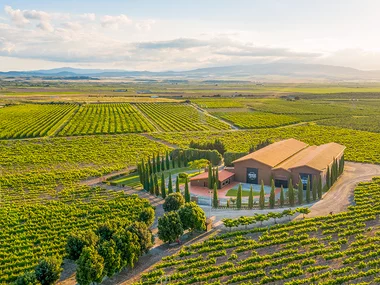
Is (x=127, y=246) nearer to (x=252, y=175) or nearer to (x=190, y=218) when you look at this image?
(x=190, y=218)

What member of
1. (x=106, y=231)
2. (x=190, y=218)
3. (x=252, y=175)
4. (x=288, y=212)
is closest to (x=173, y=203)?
(x=190, y=218)

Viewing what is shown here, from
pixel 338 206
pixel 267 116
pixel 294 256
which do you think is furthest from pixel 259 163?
pixel 267 116

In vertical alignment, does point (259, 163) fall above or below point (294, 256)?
above

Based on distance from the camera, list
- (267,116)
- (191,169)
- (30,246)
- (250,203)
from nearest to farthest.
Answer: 1. (30,246)
2. (250,203)
3. (191,169)
4. (267,116)

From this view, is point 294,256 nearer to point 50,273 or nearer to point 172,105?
point 50,273

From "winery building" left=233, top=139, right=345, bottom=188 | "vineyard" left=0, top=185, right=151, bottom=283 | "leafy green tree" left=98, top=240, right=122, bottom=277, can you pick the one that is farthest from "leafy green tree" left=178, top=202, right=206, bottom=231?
"winery building" left=233, top=139, right=345, bottom=188

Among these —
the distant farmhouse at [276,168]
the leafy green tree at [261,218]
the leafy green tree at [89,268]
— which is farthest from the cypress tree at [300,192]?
the leafy green tree at [89,268]

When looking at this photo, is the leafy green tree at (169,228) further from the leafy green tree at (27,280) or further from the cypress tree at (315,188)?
the cypress tree at (315,188)

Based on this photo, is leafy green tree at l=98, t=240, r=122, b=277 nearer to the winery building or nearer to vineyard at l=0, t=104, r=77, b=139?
the winery building
